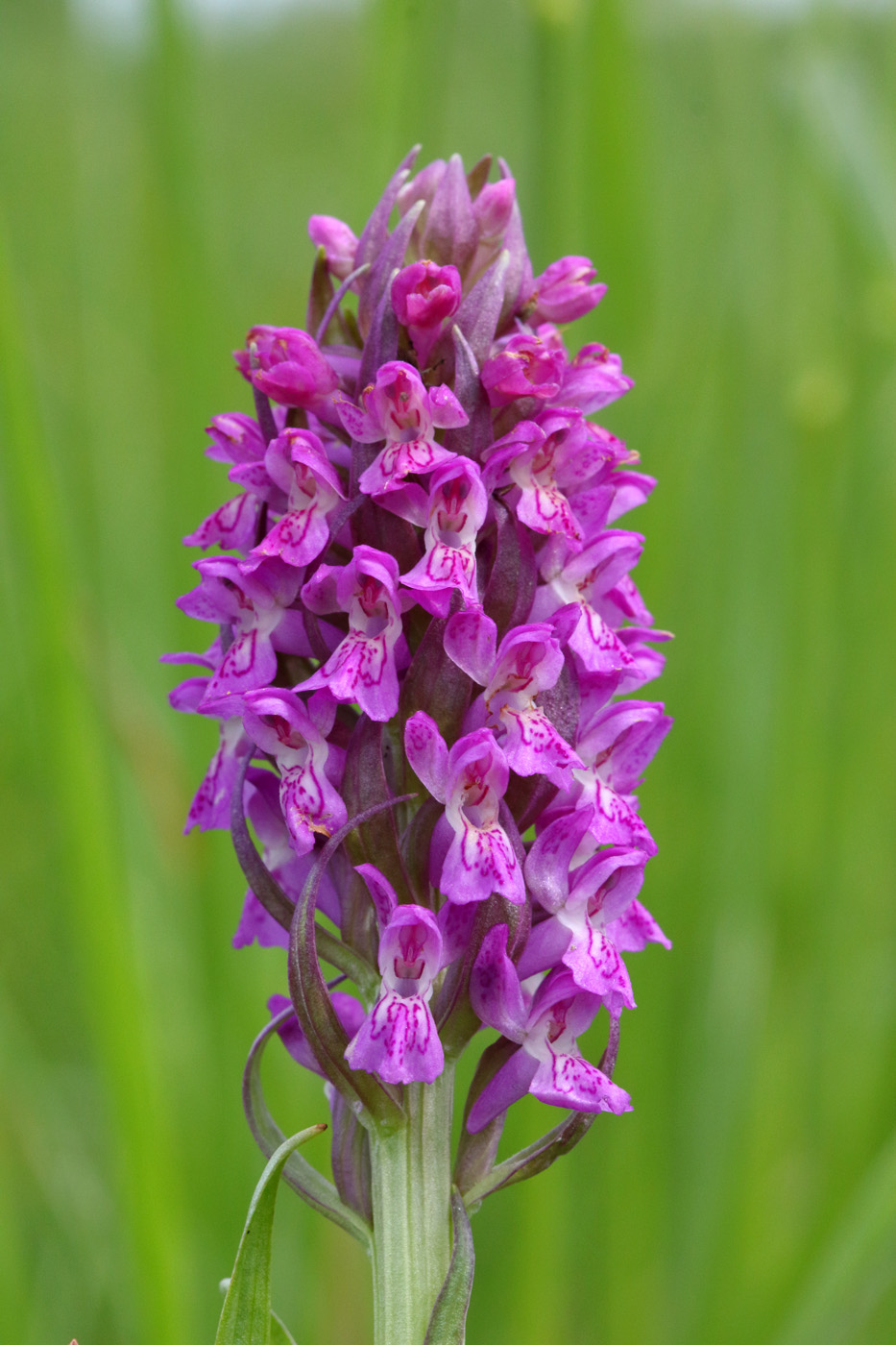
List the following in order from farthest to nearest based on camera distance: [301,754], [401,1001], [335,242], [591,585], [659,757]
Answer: [659,757] → [335,242] → [591,585] → [301,754] → [401,1001]

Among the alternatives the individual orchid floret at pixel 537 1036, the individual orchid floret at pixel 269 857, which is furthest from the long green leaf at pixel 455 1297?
the individual orchid floret at pixel 269 857

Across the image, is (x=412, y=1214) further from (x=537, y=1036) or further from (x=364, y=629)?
(x=364, y=629)

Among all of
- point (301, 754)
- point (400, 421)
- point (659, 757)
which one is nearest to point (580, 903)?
point (301, 754)

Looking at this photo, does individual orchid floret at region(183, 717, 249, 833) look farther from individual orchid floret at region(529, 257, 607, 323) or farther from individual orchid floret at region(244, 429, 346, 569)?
individual orchid floret at region(529, 257, 607, 323)

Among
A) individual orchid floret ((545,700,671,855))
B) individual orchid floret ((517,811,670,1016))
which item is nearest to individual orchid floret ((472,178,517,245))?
individual orchid floret ((545,700,671,855))

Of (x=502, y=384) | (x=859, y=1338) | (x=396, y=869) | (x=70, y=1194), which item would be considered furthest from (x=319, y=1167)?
(x=502, y=384)

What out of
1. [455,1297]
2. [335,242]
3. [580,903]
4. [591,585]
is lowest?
[455,1297]
